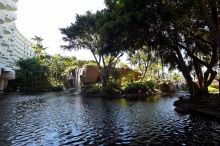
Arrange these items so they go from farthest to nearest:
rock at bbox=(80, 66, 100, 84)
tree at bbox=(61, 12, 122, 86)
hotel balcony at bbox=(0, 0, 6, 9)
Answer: hotel balcony at bbox=(0, 0, 6, 9) < rock at bbox=(80, 66, 100, 84) < tree at bbox=(61, 12, 122, 86)

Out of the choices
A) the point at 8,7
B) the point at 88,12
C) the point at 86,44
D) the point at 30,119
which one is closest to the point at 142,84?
the point at 86,44

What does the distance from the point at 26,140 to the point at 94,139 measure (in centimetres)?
348

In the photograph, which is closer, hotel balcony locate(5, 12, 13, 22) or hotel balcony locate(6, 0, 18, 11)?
hotel balcony locate(5, 12, 13, 22)

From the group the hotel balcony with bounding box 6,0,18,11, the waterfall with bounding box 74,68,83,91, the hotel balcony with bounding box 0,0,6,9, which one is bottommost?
the waterfall with bounding box 74,68,83,91

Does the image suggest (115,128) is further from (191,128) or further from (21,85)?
(21,85)

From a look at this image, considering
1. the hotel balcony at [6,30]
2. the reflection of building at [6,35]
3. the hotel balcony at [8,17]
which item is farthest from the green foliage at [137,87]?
the hotel balcony at [6,30]

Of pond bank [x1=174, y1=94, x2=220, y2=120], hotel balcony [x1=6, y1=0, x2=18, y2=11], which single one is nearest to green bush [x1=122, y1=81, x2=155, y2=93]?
pond bank [x1=174, y1=94, x2=220, y2=120]

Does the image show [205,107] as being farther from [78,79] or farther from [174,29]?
[78,79]

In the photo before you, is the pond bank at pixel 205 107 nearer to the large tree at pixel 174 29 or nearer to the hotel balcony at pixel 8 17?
the large tree at pixel 174 29

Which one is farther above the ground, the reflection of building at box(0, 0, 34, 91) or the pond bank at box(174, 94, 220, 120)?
the reflection of building at box(0, 0, 34, 91)

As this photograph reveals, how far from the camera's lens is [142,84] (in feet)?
179

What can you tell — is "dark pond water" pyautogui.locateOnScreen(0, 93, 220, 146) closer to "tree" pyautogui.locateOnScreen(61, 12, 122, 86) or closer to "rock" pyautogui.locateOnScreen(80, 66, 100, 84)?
"tree" pyautogui.locateOnScreen(61, 12, 122, 86)

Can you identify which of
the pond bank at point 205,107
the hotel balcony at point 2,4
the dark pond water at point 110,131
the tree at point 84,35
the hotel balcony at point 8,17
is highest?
the hotel balcony at point 2,4

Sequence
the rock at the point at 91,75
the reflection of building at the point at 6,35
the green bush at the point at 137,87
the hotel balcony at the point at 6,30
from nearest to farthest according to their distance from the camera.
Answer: the green bush at the point at 137,87
the rock at the point at 91,75
the reflection of building at the point at 6,35
the hotel balcony at the point at 6,30
